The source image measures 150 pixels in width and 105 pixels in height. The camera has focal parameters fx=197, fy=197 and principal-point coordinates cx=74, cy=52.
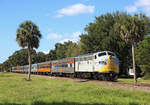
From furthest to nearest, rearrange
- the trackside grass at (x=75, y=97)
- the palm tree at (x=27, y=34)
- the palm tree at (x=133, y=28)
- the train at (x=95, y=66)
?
the palm tree at (x=27, y=34) < the palm tree at (x=133, y=28) < the train at (x=95, y=66) < the trackside grass at (x=75, y=97)

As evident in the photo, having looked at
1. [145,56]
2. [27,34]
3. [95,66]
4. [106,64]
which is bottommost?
[95,66]

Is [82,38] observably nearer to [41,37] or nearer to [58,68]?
[58,68]

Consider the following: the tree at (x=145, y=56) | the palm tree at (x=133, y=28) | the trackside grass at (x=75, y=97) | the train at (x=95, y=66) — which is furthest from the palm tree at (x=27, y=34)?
the tree at (x=145, y=56)

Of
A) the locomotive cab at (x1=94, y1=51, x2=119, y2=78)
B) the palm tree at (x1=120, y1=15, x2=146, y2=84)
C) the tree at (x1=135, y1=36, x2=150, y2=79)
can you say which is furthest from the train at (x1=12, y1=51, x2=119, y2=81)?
the tree at (x1=135, y1=36, x2=150, y2=79)

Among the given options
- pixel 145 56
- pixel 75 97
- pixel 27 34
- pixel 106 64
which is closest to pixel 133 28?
pixel 106 64

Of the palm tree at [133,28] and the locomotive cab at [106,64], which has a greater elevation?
the palm tree at [133,28]

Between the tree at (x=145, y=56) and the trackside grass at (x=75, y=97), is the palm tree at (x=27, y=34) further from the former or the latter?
the tree at (x=145, y=56)

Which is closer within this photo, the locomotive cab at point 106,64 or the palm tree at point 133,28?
the locomotive cab at point 106,64

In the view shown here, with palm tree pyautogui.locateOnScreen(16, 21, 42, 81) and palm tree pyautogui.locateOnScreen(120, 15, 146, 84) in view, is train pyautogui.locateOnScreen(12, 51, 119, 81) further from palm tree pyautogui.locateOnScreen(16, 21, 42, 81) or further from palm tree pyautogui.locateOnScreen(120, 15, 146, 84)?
palm tree pyautogui.locateOnScreen(16, 21, 42, 81)

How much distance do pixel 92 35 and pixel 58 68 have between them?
13.8 metres

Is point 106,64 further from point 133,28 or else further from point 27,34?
point 27,34

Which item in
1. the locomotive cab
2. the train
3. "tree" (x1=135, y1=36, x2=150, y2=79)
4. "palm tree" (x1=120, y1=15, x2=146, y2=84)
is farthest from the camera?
"tree" (x1=135, y1=36, x2=150, y2=79)

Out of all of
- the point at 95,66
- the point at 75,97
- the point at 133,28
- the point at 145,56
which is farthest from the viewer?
the point at 145,56

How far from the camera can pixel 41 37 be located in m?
34.9
